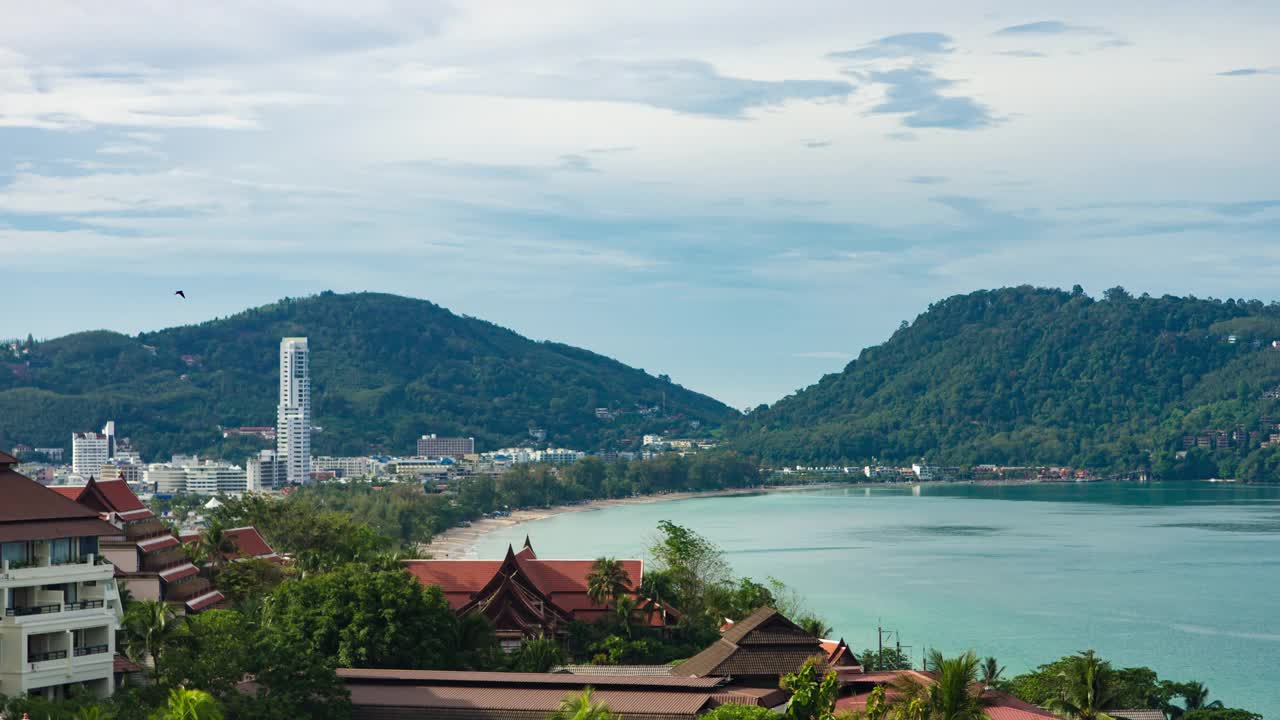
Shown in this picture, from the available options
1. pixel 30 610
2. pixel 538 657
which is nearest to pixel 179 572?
pixel 538 657

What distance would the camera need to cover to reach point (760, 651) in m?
28.1

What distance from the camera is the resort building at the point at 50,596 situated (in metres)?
23.2

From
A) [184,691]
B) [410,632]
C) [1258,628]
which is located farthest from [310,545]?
[1258,628]

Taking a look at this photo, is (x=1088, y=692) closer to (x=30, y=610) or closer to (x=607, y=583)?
(x=607, y=583)

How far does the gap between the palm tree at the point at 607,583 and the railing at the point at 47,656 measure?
18.2m

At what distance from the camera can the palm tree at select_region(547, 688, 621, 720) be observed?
20.5m

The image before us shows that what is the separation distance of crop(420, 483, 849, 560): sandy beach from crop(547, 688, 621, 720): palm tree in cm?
3917

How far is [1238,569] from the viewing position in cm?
8669

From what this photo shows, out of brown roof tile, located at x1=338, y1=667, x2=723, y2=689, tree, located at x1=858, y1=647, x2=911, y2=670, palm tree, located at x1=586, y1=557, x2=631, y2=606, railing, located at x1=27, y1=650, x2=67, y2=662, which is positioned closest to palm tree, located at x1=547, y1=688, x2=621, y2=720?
brown roof tile, located at x1=338, y1=667, x2=723, y2=689

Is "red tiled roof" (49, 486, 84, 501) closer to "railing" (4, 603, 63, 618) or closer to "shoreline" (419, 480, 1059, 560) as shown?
"railing" (4, 603, 63, 618)

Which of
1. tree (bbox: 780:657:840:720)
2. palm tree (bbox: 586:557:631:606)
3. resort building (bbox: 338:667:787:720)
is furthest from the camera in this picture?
palm tree (bbox: 586:557:631:606)

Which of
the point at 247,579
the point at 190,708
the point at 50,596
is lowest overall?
the point at 190,708

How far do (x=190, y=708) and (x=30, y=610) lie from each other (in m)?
5.07

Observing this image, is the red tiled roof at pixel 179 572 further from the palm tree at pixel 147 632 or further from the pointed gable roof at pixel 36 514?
the pointed gable roof at pixel 36 514
